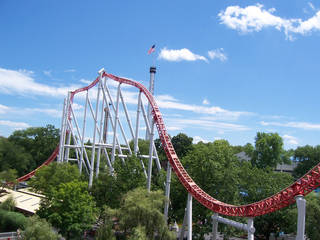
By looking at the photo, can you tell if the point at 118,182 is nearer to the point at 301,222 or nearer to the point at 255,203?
the point at 255,203

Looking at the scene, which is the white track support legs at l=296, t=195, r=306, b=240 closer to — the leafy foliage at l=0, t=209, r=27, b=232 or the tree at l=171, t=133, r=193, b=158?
the leafy foliage at l=0, t=209, r=27, b=232

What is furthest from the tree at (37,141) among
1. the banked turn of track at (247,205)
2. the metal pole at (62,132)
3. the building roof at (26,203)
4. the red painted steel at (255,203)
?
the red painted steel at (255,203)

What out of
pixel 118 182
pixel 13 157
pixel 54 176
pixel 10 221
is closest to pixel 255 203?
pixel 118 182

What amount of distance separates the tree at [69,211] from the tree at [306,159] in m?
46.1

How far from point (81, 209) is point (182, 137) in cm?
3386

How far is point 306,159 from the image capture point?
187 feet

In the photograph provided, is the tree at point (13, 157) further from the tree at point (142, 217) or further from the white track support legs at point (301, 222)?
the white track support legs at point (301, 222)

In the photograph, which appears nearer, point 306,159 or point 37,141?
point 306,159

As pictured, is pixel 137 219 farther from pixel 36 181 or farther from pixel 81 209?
pixel 36 181

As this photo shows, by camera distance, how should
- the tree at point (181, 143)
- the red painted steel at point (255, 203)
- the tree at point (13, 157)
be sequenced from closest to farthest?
Answer: 1. the red painted steel at point (255, 203)
2. the tree at point (181, 143)
3. the tree at point (13, 157)

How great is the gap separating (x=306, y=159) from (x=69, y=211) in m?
49.5

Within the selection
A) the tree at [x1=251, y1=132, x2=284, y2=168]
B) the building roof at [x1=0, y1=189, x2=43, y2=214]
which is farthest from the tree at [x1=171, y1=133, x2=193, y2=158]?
the building roof at [x1=0, y1=189, x2=43, y2=214]

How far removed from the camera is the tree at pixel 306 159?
183 ft

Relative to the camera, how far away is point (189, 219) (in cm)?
2014
